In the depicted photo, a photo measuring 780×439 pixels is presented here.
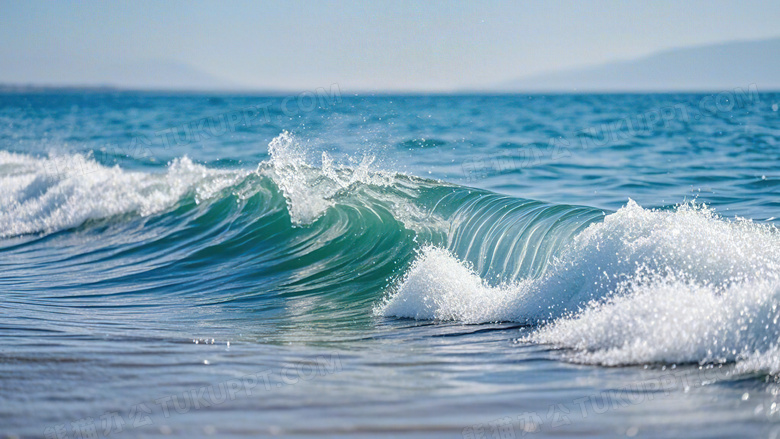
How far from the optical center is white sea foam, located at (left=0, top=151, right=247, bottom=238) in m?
12.6

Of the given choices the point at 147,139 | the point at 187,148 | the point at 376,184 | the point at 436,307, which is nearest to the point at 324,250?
the point at 376,184

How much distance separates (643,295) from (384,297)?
2985 mm

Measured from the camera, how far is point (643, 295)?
4.67 m

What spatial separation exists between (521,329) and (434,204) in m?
4.33

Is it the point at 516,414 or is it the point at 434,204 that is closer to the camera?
the point at 516,414

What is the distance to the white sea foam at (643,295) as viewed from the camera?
416 centimetres

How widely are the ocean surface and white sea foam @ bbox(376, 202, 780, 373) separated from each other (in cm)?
2

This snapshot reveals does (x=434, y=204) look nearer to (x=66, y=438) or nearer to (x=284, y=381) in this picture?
(x=284, y=381)

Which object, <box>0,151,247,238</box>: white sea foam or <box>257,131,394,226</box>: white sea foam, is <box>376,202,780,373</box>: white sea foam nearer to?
<box>257,131,394,226</box>: white sea foam

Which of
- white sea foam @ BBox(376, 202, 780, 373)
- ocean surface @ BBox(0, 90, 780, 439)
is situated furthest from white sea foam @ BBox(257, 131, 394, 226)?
white sea foam @ BBox(376, 202, 780, 373)

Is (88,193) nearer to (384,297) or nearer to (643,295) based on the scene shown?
(384,297)

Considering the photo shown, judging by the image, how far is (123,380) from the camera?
3869 millimetres

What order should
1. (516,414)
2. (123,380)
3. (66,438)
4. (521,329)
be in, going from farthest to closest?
(521,329) → (123,380) → (516,414) → (66,438)

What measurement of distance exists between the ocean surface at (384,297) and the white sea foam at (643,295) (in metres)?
0.02
